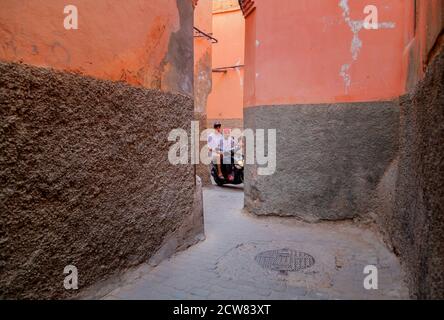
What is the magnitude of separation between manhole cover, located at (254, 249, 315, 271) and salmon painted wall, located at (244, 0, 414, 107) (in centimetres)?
221

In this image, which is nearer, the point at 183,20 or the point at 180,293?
the point at 180,293

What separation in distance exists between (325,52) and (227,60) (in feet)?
36.6

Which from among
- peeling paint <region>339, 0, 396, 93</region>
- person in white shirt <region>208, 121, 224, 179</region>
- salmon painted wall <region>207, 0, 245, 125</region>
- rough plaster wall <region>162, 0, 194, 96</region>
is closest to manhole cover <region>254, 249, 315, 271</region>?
rough plaster wall <region>162, 0, 194, 96</region>

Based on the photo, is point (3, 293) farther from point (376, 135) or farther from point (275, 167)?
point (376, 135)

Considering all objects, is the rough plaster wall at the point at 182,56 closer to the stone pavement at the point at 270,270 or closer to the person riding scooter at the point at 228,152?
the stone pavement at the point at 270,270

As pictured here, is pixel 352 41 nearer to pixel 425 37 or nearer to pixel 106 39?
pixel 425 37

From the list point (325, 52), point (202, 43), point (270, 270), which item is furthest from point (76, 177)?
point (202, 43)

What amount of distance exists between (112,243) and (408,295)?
237 cm

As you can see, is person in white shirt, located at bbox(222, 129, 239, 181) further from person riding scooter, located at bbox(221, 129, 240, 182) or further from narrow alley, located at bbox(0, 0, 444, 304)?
narrow alley, located at bbox(0, 0, 444, 304)

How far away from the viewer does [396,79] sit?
450 cm

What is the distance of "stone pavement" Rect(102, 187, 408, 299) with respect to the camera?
2.84 metres
